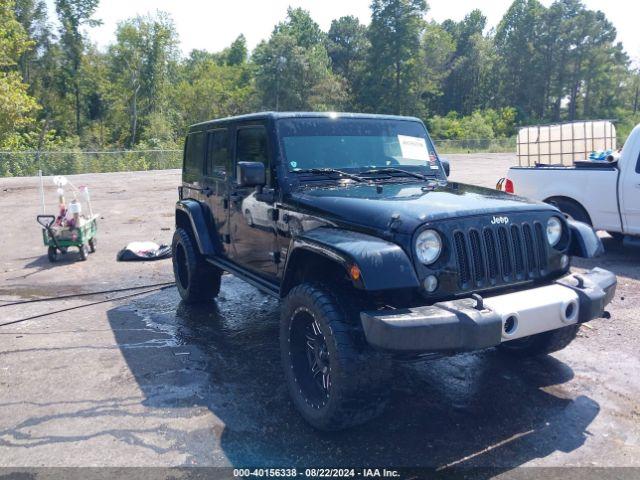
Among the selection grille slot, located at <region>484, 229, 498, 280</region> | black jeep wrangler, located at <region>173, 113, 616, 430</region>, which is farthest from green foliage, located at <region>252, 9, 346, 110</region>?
grille slot, located at <region>484, 229, 498, 280</region>

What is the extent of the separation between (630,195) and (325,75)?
53091mm

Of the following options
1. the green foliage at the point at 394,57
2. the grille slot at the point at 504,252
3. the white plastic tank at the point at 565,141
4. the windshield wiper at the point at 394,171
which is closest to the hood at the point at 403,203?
the grille slot at the point at 504,252

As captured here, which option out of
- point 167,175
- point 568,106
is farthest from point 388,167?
point 568,106

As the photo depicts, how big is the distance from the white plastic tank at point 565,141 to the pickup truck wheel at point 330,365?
782 cm

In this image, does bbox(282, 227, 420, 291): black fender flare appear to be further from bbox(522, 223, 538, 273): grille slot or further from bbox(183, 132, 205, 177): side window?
bbox(183, 132, 205, 177): side window

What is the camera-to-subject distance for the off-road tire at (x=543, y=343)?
4.40 m

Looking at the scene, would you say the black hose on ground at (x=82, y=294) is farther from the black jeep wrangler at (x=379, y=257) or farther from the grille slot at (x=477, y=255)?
the grille slot at (x=477, y=255)

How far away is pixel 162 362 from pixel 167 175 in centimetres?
2319

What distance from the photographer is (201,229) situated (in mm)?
6078

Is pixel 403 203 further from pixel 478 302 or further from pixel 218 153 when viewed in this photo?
pixel 218 153

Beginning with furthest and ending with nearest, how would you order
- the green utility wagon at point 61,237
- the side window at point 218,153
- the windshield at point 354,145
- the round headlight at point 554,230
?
the green utility wagon at point 61,237 → the side window at point 218,153 → the windshield at point 354,145 → the round headlight at point 554,230

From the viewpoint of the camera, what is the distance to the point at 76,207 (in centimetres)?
890

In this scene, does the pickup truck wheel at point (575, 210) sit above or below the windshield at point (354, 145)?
below

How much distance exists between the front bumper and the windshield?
70.7 inches
